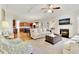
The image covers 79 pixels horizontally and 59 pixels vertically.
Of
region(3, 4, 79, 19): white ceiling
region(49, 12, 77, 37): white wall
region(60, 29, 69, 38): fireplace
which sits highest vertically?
region(3, 4, 79, 19): white ceiling

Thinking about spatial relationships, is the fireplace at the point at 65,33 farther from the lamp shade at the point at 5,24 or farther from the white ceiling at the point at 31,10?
the lamp shade at the point at 5,24

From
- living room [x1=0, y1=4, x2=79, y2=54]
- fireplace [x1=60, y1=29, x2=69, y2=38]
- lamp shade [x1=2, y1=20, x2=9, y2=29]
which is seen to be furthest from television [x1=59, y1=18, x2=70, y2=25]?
lamp shade [x1=2, y1=20, x2=9, y2=29]

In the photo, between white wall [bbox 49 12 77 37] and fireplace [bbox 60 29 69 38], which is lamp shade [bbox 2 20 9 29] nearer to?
white wall [bbox 49 12 77 37]

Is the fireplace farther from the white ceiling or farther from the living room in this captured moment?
the white ceiling

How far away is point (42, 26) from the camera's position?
6.38 ft

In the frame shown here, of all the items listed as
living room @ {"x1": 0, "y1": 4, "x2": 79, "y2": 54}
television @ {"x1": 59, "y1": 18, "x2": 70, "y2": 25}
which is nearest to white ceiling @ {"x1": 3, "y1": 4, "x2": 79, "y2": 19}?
living room @ {"x1": 0, "y1": 4, "x2": 79, "y2": 54}

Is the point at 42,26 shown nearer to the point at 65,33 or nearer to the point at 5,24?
the point at 65,33

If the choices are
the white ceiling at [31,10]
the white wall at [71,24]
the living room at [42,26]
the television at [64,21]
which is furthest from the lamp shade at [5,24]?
the television at [64,21]

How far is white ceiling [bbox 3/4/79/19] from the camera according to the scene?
6.38 ft

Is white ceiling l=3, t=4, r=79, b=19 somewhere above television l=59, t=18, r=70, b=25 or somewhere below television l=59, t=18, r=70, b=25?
above

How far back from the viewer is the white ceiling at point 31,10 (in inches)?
76.6

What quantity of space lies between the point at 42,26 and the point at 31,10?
0.32 meters
